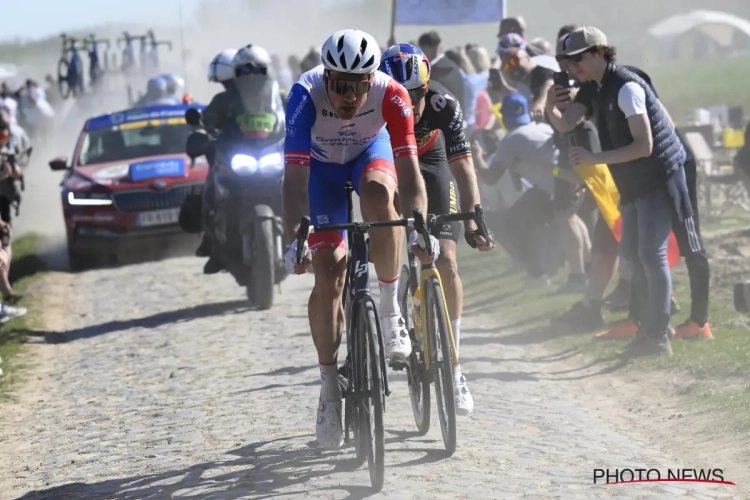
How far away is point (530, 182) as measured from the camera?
1242 centimetres

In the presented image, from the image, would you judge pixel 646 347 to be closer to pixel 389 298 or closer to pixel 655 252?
pixel 655 252

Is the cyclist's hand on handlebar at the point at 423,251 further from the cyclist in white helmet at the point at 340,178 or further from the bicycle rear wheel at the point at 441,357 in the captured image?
the bicycle rear wheel at the point at 441,357

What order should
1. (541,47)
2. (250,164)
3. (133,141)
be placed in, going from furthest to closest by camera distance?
(133,141)
(541,47)
(250,164)

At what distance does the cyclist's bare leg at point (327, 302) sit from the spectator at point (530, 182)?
5.58 meters

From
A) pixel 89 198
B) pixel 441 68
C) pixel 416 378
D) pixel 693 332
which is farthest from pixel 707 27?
pixel 416 378

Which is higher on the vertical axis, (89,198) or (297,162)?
(297,162)

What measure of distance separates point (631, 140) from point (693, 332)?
157 centimetres

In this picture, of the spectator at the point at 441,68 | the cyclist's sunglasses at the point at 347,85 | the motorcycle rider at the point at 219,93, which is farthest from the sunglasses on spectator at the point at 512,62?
the cyclist's sunglasses at the point at 347,85

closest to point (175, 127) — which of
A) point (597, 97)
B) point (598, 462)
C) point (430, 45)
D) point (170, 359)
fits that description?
point (430, 45)

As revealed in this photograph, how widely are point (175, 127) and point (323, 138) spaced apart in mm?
10437

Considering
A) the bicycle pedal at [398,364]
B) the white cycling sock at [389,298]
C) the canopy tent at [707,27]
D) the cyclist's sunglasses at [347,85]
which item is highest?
the canopy tent at [707,27]

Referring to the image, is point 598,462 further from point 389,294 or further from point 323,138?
point 323,138

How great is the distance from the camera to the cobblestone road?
6383 mm

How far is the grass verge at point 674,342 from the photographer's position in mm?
8188
